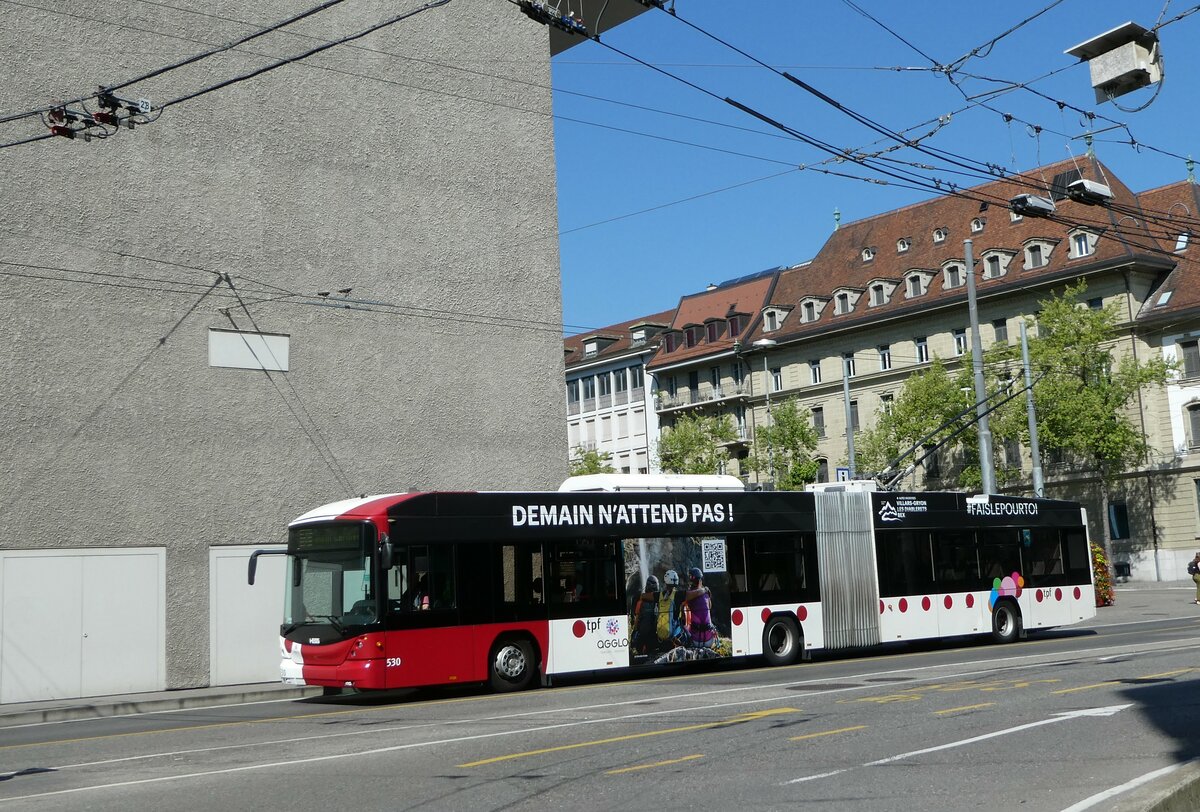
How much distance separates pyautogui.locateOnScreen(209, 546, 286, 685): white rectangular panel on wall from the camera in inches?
952

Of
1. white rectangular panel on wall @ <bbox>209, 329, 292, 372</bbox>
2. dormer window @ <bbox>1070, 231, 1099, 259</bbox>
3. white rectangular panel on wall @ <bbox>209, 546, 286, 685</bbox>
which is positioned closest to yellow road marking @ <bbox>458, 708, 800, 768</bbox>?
white rectangular panel on wall @ <bbox>209, 546, 286, 685</bbox>

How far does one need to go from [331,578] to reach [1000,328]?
53.0 m

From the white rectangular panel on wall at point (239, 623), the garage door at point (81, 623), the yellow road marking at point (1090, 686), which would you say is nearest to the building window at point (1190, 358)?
the white rectangular panel on wall at point (239, 623)

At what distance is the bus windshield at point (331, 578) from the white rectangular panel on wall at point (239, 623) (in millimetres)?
5242

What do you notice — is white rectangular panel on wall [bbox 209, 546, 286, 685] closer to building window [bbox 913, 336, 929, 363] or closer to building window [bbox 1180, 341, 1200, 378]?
building window [bbox 1180, 341, 1200, 378]

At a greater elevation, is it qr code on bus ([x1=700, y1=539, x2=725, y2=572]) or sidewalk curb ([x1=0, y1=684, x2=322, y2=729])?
qr code on bus ([x1=700, y1=539, x2=725, y2=572])

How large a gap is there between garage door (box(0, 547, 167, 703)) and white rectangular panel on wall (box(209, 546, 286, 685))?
0.97 m

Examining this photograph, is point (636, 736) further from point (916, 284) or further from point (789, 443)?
point (916, 284)

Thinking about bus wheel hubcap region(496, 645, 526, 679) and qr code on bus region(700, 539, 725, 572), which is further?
qr code on bus region(700, 539, 725, 572)

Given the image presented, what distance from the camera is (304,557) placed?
19.1m

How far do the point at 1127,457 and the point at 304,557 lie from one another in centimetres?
4947

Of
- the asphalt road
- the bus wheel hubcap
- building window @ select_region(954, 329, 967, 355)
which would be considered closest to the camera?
the asphalt road

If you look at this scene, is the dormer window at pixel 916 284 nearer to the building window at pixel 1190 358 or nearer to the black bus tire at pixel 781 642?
the building window at pixel 1190 358

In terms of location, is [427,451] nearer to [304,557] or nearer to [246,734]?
[304,557]
